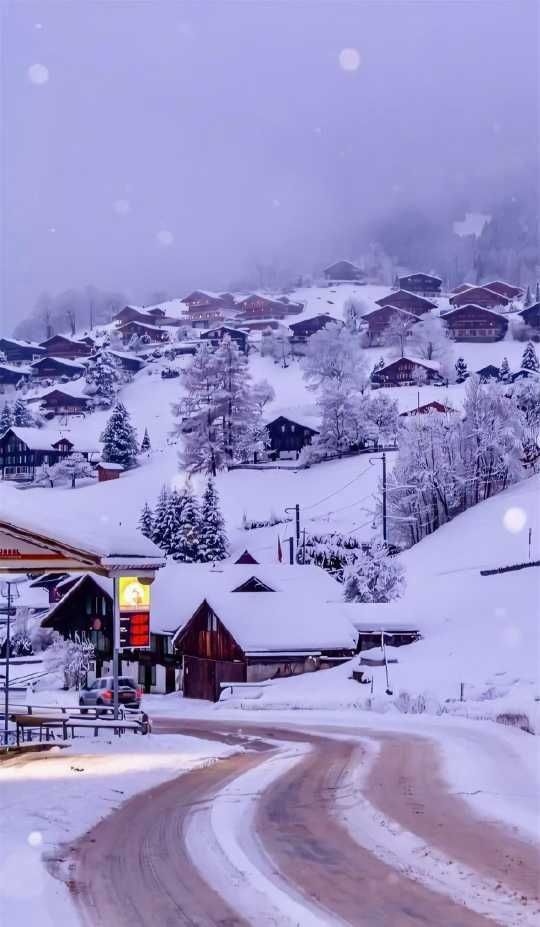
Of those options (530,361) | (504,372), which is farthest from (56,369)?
(530,361)

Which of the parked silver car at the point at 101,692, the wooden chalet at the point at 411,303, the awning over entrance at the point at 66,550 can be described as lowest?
the parked silver car at the point at 101,692

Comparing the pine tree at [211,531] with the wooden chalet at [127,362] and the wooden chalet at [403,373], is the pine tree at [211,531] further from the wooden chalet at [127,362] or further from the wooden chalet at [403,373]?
the wooden chalet at [127,362]

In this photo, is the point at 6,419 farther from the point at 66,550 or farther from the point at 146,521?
the point at 66,550

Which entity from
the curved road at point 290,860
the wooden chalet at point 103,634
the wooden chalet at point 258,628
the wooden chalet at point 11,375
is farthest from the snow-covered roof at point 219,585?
the wooden chalet at point 11,375

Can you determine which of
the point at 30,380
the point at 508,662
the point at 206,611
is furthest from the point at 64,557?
the point at 30,380

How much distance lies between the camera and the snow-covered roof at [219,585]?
175 ft

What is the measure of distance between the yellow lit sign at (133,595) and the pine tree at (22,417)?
410 feet

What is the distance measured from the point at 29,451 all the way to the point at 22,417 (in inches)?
835

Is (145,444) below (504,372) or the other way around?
below

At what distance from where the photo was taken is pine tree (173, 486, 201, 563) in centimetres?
8256

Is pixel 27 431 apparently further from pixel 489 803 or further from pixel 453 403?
pixel 489 803

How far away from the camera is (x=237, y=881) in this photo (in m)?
10.7

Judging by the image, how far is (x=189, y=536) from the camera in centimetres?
8369

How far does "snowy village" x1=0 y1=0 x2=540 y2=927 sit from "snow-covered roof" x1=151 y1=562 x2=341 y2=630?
215 millimetres
